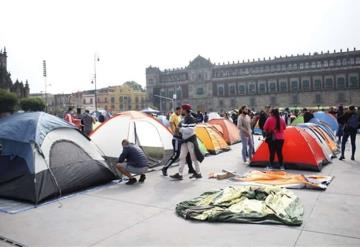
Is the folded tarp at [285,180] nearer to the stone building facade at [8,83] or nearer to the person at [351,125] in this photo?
the person at [351,125]

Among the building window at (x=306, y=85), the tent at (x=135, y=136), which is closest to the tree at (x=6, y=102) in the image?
the tent at (x=135, y=136)

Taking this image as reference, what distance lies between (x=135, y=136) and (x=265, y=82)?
240 feet

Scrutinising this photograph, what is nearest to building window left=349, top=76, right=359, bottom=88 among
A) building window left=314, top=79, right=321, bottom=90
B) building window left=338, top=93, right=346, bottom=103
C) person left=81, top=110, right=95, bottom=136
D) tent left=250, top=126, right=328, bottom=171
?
building window left=338, top=93, right=346, bottom=103

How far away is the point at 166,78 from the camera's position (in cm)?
9212

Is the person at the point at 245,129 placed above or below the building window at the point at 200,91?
below

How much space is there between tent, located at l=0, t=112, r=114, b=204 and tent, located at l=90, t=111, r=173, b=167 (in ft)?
6.58

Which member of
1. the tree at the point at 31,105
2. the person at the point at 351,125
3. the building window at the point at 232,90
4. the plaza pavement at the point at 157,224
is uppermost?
the building window at the point at 232,90

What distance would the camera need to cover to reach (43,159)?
689 centimetres

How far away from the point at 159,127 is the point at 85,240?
6.50 meters

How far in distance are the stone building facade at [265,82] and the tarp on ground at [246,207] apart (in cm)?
6651

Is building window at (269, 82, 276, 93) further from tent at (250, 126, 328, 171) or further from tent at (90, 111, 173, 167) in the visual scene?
tent at (90, 111, 173, 167)

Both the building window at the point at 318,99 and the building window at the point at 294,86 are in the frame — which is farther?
the building window at the point at 294,86

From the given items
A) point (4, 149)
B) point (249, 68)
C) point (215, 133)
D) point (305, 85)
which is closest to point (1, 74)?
point (215, 133)

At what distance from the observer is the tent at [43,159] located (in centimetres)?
664
